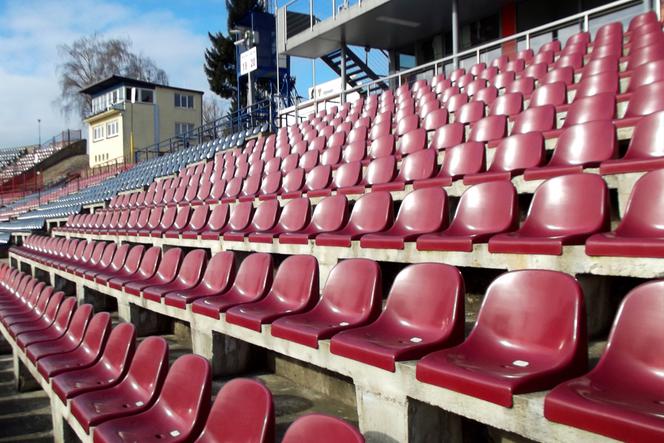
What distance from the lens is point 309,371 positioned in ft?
8.30

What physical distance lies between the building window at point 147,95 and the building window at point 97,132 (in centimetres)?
293

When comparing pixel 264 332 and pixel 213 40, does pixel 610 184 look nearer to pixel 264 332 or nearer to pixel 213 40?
pixel 264 332

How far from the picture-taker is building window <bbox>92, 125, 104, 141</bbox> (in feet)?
93.0

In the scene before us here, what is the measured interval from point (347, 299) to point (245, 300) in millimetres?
855

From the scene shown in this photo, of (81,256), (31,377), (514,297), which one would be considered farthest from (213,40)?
(514,297)

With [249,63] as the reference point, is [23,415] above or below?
below

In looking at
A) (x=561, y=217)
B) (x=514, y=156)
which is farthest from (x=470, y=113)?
(x=561, y=217)

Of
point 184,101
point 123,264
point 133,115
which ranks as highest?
point 184,101

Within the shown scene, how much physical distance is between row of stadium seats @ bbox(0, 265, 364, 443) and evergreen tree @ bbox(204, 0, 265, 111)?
2724 centimetres

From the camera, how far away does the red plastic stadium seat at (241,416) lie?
1376 mm

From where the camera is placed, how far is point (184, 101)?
29250mm

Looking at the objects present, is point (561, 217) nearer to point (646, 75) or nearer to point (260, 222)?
point (646, 75)

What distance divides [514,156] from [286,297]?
5.88 feet

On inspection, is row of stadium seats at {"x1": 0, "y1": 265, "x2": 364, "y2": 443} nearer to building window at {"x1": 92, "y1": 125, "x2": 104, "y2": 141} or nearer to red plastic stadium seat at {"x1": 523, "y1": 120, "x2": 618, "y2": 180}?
red plastic stadium seat at {"x1": 523, "y1": 120, "x2": 618, "y2": 180}
